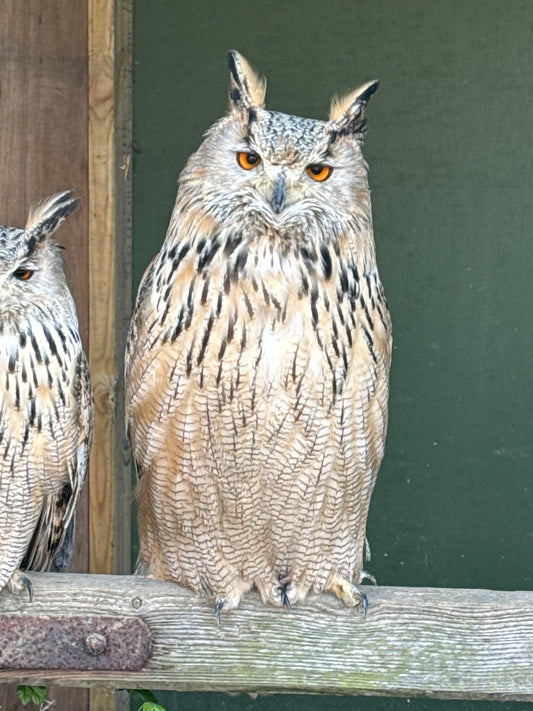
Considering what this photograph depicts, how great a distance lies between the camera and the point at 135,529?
320cm

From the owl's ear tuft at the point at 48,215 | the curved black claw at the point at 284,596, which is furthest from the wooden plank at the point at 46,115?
the curved black claw at the point at 284,596

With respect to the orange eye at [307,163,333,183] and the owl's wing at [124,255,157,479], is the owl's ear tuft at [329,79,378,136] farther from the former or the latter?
the owl's wing at [124,255,157,479]

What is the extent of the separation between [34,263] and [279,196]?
0.58 m

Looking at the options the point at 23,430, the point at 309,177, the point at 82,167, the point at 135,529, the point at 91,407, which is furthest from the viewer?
the point at 135,529

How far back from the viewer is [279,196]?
1971 mm

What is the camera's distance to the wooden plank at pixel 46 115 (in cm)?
284

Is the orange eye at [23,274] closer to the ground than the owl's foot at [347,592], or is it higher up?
higher up

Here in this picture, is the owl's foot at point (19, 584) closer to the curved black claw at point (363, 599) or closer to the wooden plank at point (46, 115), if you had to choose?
the curved black claw at point (363, 599)

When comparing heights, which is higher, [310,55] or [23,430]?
[310,55]

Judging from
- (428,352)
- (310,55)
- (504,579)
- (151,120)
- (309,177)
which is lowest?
(504,579)

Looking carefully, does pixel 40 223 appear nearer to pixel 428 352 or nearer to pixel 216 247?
pixel 216 247

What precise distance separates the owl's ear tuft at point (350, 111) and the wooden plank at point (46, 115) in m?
1.06

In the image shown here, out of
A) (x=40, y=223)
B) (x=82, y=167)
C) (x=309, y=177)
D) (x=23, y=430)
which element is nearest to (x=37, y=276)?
(x=40, y=223)

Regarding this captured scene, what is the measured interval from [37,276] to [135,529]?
47.7 inches
